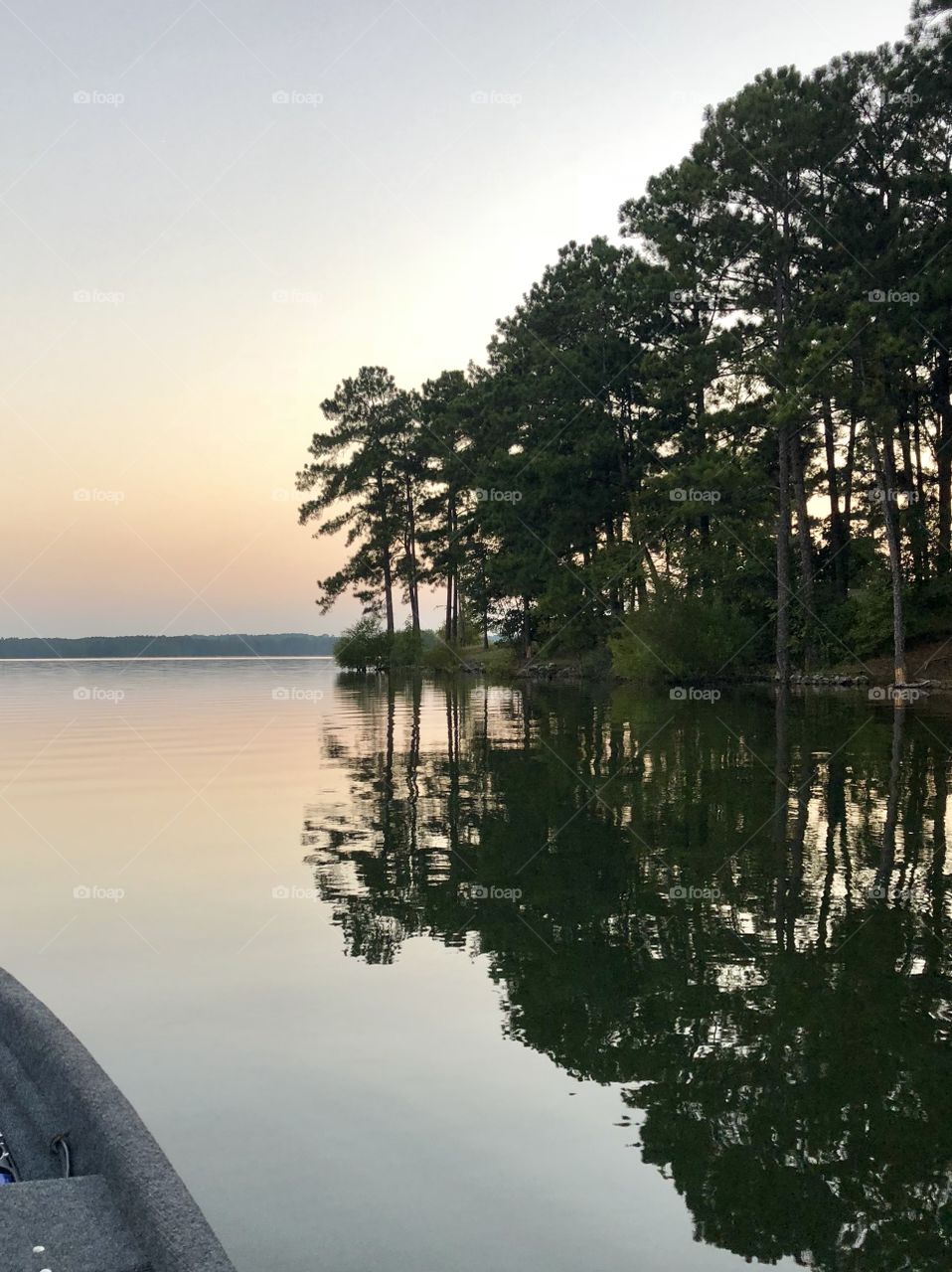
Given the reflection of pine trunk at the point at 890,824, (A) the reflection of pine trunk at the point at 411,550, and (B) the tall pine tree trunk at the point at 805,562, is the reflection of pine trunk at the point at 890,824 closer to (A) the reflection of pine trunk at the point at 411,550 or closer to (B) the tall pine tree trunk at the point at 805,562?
(B) the tall pine tree trunk at the point at 805,562

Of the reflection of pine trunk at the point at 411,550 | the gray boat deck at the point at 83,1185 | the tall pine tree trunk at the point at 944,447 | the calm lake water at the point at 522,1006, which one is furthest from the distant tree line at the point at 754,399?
the gray boat deck at the point at 83,1185

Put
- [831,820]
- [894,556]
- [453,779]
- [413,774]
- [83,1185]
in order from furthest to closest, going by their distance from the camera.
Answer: [894,556]
[413,774]
[453,779]
[831,820]
[83,1185]

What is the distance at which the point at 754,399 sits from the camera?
43375 millimetres

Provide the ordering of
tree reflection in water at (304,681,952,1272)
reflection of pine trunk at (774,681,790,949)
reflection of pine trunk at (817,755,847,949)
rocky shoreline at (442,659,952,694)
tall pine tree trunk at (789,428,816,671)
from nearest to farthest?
1. tree reflection in water at (304,681,952,1272)
2. reflection of pine trunk at (817,755,847,949)
3. reflection of pine trunk at (774,681,790,949)
4. rocky shoreline at (442,659,952,694)
5. tall pine tree trunk at (789,428,816,671)

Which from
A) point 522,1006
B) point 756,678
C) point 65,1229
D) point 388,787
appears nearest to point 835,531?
point 756,678

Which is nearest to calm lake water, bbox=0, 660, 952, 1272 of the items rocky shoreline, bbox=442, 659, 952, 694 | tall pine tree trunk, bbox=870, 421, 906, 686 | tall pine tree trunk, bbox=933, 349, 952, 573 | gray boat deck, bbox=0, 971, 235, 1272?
gray boat deck, bbox=0, 971, 235, 1272

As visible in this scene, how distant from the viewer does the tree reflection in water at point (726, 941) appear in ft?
14.1

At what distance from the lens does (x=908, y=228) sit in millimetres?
38469

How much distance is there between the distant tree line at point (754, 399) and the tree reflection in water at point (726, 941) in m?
23.6

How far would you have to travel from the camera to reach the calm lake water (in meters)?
4.07

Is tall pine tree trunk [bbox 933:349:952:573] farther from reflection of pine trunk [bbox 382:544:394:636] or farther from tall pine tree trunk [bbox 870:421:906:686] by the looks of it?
reflection of pine trunk [bbox 382:544:394:636]

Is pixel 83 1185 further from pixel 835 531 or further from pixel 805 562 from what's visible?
pixel 835 531

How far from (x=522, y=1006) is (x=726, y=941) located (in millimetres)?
1893

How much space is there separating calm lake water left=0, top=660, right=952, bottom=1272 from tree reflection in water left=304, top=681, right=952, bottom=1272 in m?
0.02
